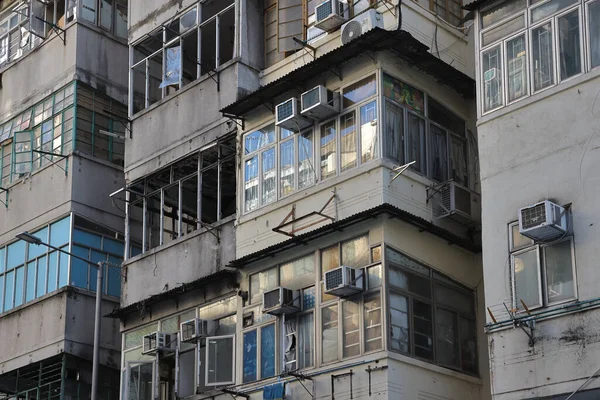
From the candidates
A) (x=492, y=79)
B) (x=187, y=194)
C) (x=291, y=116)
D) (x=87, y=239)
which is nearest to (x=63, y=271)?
(x=87, y=239)

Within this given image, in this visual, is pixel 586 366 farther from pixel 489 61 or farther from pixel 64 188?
pixel 64 188

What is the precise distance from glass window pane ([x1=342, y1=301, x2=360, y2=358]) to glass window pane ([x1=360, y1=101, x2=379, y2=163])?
2.84 metres

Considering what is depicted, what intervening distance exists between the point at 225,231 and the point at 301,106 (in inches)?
135

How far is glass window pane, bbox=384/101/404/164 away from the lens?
22.5 meters

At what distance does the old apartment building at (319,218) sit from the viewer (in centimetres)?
2181

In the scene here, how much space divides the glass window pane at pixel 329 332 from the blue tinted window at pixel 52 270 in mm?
10002

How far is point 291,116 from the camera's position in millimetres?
23453

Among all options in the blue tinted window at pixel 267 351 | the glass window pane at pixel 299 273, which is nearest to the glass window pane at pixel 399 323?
the glass window pane at pixel 299 273

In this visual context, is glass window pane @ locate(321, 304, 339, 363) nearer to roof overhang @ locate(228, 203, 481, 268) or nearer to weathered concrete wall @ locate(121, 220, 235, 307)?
roof overhang @ locate(228, 203, 481, 268)

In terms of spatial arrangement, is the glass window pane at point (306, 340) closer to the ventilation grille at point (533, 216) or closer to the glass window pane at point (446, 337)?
the glass window pane at point (446, 337)

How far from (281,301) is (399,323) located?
2.45m

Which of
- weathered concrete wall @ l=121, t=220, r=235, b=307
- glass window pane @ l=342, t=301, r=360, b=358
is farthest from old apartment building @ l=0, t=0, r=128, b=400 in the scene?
glass window pane @ l=342, t=301, r=360, b=358

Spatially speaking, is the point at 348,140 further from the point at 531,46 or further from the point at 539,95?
the point at 539,95

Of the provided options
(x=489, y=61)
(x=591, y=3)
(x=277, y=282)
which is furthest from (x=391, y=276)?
(x=591, y=3)
